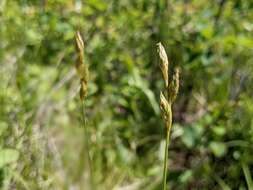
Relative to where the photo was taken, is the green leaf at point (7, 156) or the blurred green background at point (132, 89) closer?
the green leaf at point (7, 156)

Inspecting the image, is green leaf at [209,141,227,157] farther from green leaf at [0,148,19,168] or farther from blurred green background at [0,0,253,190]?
green leaf at [0,148,19,168]

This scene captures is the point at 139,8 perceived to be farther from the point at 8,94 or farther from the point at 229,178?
the point at 229,178

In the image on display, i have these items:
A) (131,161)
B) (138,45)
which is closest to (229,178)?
(131,161)

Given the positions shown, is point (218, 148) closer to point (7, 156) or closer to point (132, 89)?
point (132, 89)

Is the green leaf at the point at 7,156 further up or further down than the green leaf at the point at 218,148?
further up

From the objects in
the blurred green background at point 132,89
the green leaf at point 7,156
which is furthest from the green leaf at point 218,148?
the green leaf at point 7,156

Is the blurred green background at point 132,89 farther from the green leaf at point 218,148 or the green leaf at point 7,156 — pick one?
the green leaf at point 7,156
